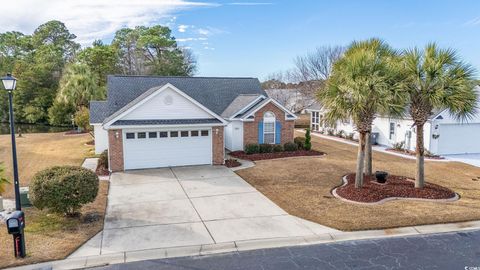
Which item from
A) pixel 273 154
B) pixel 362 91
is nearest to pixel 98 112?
pixel 273 154

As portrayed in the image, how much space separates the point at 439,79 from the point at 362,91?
2.85m

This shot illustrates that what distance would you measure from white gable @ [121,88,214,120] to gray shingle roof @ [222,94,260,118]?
5.08 m

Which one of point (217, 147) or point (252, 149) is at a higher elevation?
point (217, 147)

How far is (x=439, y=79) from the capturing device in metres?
12.0

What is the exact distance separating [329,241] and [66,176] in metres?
7.48

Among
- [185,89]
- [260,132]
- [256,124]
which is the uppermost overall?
[185,89]

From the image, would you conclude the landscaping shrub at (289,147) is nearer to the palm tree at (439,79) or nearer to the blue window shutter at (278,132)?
the blue window shutter at (278,132)

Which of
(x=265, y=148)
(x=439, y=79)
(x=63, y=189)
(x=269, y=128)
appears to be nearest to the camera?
(x=63, y=189)

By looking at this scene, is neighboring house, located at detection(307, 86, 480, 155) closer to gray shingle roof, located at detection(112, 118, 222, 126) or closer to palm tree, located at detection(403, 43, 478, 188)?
palm tree, located at detection(403, 43, 478, 188)

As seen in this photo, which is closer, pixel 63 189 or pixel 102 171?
pixel 63 189

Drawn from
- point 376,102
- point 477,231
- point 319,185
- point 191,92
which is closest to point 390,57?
point 376,102

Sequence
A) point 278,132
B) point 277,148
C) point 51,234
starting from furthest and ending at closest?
1. point 278,132
2. point 277,148
3. point 51,234

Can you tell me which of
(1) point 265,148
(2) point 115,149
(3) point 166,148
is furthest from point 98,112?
(1) point 265,148

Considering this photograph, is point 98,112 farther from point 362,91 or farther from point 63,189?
point 362,91
